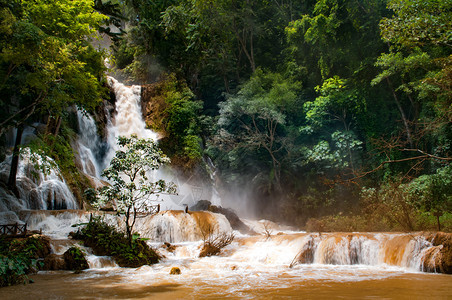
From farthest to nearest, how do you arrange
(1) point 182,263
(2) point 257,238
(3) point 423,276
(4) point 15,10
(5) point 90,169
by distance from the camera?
(5) point 90,169, (2) point 257,238, (4) point 15,10, (1) point 182,263, (3) point 423,276

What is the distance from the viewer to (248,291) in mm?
5871

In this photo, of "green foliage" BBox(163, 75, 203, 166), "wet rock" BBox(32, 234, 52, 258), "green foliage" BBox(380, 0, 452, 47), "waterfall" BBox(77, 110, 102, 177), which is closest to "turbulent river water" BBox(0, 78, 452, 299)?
"wet rock" BBox(32, 234, 52, 258)

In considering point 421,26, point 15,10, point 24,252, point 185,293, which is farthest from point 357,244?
point 15,10

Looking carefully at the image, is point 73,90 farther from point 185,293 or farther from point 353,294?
point 353,294

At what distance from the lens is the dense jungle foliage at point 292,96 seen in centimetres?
1402

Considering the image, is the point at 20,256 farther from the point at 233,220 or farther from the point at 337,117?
the point at 337,117

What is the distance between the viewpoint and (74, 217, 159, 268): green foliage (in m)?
9.46

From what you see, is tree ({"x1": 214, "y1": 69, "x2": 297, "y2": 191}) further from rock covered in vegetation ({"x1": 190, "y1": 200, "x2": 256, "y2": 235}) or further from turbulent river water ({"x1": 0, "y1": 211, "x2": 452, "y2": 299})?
turbulent river water ({"x1": 0, "y1": 211, "x2": 452, "y2": 299})

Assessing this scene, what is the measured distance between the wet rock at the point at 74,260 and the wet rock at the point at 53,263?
99 mm

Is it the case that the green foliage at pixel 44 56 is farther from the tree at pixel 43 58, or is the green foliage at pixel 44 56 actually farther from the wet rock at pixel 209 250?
the wet rock at pixel 209 250

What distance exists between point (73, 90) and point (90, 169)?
6.19 meters

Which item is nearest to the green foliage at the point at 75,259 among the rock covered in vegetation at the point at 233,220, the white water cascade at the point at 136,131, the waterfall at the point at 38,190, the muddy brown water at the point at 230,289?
the muddy brown water at the point at 230,289

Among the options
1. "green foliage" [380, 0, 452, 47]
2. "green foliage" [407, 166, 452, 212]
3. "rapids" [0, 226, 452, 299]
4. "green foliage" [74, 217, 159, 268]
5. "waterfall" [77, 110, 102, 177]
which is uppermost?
"green foliage" [380, 0, 452, 47]

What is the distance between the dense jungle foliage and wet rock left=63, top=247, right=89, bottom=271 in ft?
19.8
